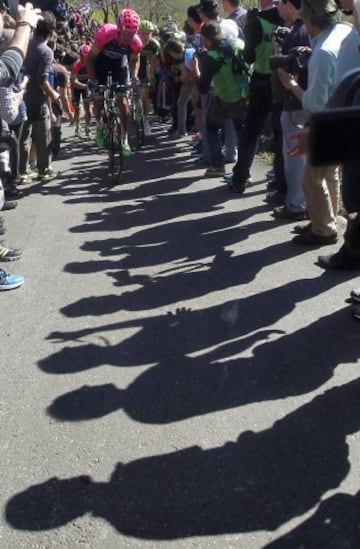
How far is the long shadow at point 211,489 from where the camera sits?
254cm

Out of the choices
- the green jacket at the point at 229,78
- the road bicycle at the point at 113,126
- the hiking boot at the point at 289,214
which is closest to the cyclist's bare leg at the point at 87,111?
the road bicycle at the point at 113,126

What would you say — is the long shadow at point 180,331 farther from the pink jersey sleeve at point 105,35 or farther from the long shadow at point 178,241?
the pink jersey sleeve at point 105,35

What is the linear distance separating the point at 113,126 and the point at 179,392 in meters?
5.41

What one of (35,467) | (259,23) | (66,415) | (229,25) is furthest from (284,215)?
(35,467)

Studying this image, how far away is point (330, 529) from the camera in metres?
2.46

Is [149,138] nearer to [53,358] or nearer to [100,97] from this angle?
[100,97]

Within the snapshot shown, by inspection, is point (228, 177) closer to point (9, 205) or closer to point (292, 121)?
point (292, 121)

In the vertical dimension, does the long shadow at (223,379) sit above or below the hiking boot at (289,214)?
below

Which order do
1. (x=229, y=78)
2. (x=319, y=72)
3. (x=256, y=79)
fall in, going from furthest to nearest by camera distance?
1. (x=229, y=78)
2. (x=256, y=79)
3. (x=319, y=72)

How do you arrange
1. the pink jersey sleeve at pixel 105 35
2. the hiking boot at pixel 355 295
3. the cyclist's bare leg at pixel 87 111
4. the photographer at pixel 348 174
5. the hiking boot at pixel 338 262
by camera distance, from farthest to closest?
the cyclist's bare leg at pixel 87 111
the pink jersey sleeve at pixel 105 35
the hiking boot at pixel 338 262
the hiking boot at pixel 355 295
the photographer at pixel 348 174

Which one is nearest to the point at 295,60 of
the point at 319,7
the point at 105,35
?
the point at 319,7

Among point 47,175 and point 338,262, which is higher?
point 47,175

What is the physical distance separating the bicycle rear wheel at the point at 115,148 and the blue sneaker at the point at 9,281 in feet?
11.5

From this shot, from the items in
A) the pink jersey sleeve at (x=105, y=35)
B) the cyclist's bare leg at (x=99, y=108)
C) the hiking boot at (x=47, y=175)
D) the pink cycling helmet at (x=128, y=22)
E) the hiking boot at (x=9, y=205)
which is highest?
the pink cycling helmet at (x=128, y=22)
